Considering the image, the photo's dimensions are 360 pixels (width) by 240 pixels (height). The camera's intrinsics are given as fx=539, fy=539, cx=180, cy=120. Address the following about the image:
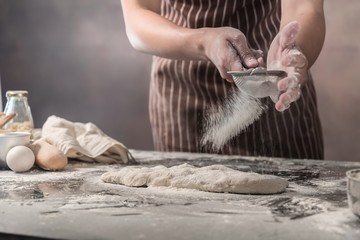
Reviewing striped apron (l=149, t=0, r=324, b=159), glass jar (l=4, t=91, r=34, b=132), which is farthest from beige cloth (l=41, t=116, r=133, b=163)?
striped apron (l=149, t=0, r=324, b=159)

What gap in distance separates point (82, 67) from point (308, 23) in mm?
2356

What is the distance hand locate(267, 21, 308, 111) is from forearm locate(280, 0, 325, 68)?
171 mm

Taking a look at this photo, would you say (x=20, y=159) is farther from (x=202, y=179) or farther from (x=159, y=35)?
(x=159, y=35)

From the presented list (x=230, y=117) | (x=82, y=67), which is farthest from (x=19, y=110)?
(x=82, y=67)

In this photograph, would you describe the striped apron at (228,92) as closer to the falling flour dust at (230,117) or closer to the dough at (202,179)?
the falling flour dust at (230,117)

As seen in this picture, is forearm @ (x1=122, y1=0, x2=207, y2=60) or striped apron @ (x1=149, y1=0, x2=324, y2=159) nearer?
forearm @ (x1=122, y1=0, x2=207, y2=60)

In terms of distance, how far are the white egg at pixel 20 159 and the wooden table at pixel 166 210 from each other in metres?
0.03

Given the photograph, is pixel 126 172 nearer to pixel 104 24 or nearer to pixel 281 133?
pixel 281 133

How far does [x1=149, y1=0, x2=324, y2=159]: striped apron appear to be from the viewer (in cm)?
216

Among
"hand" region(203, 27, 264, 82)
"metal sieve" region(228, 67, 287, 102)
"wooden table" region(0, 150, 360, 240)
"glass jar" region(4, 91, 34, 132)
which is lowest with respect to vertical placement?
"wooden table" region(0, 150, 360, 240)

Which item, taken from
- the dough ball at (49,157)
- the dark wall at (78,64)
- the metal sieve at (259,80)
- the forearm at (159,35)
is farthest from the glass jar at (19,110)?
the dark wall at (78,64)

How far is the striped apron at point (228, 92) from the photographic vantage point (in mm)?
2160

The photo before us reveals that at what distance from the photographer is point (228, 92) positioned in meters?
2.13

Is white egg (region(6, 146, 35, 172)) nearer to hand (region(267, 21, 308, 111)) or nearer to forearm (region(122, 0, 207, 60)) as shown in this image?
forearm (region(122, 0, 207, 60))
